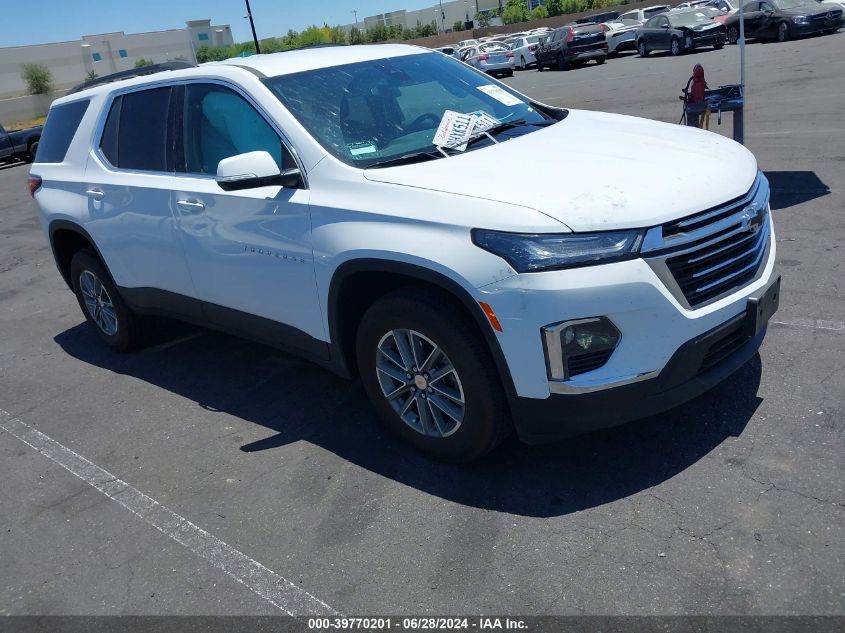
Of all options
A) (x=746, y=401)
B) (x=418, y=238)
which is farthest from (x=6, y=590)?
(x=746, y=401)

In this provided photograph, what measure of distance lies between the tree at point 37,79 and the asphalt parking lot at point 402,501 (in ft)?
247

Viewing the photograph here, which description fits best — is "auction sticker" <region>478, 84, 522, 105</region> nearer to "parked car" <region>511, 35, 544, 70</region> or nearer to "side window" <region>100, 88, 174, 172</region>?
"side window" <region>100, 88, 174, 172</region>

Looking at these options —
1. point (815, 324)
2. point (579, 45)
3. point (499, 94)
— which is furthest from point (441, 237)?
point (579, 45)

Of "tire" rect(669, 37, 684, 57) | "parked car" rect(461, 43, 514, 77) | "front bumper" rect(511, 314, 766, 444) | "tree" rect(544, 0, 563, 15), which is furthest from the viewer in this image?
"tree" rect(544, 0, 563, 15)

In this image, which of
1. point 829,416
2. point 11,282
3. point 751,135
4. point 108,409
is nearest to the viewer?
point 829,416

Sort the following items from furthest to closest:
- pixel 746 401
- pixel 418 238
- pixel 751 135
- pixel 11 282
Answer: pixel 751 135 < pixel 11 282 < pixel 746 401 < pixel 418 238

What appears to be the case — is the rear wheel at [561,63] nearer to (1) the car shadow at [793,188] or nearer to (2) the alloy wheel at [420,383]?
(1) the car shadow at [793,188]

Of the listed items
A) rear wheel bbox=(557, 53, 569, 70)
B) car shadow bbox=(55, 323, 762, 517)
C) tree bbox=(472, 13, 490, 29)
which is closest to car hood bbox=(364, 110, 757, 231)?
car shadow bbox=(55, 323, 762, 517)

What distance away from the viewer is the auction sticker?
15.8 feet

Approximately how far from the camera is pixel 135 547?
146 inches

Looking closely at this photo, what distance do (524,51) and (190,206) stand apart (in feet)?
109

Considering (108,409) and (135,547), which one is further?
(108,409)

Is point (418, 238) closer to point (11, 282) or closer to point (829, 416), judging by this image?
point (829, 416)

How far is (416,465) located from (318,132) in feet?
5.70
